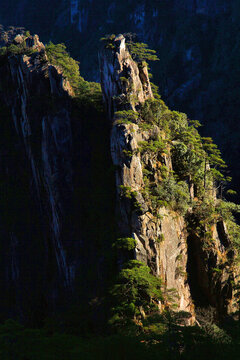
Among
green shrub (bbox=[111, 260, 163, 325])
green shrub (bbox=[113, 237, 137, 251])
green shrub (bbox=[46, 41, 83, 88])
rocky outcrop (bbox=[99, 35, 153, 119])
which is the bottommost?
green shrub (bbox=[111, 260, 163, 325])

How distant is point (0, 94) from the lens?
3356 cm

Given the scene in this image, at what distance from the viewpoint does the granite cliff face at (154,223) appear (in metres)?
21.1

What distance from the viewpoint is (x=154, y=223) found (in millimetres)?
21500

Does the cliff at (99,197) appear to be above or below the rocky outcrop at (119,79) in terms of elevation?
below

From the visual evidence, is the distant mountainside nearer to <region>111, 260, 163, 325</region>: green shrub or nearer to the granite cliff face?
the granite cliff face

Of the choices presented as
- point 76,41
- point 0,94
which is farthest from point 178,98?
point 0,94

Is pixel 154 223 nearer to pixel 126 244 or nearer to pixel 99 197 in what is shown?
pixel 126 244

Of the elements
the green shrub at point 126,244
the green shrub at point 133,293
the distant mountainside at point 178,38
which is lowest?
the green shrub at point 133,293

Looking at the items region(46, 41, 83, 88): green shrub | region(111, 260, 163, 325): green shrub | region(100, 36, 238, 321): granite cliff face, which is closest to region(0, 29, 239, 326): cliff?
region(100, 36, 238, 321): granite cliff face

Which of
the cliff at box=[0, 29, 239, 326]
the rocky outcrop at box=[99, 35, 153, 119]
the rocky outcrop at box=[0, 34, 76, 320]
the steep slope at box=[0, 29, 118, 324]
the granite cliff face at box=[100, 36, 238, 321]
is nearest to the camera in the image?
the granite cliff face at box=[100, 36, 238, 321]

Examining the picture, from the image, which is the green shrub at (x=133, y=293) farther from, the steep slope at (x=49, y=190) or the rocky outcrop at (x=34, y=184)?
the rocky outcrop at (x=34, y=184)

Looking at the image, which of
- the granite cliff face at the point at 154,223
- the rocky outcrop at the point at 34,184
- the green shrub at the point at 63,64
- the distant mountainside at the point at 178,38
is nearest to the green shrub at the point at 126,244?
the granite cliff face at the point at 154,223

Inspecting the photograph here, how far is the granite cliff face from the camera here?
2112 cm

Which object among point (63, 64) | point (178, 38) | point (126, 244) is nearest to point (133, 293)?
point (126, 244)
